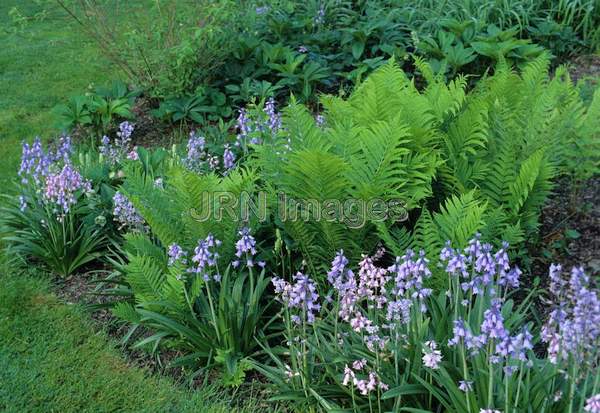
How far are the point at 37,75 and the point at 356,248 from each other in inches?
211

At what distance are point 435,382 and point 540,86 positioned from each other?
230 centimetres

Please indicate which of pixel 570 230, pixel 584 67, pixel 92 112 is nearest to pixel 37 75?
pixel 92 112

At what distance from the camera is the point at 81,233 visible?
423 cm

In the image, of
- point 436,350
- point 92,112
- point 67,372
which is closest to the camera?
point 436,350

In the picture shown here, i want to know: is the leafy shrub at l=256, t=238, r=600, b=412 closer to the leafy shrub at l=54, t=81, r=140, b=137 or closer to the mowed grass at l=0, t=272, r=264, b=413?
the mowed grass at l=0, t=272, r=264, b=413

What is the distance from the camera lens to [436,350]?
2.74 meters

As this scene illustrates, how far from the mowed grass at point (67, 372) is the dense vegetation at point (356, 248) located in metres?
0.11

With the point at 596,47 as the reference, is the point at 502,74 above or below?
above

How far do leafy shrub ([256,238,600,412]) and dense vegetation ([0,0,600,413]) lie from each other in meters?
0.01

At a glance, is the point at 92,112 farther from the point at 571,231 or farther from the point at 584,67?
the point at 584,67

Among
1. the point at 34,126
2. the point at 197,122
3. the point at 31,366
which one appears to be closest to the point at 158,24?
the point at 197,122

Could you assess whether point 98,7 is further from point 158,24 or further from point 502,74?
point 502,74

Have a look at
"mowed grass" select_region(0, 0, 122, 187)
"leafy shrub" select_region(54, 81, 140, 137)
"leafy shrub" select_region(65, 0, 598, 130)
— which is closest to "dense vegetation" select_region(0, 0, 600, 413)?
"leafy shrub" select_region(54, 81, 140, 137)

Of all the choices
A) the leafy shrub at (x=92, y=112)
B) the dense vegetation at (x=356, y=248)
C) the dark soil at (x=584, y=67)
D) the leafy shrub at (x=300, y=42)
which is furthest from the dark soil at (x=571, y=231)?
the leafy shrub at (x=92, y=112)
